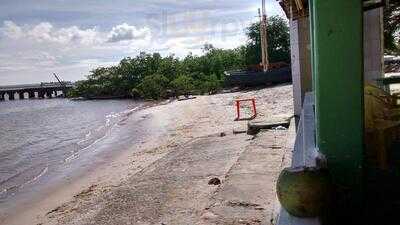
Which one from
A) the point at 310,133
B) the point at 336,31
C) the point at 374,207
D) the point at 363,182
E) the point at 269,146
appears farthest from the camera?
the point at 269,146

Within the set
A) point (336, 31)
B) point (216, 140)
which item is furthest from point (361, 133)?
point (216, 140)

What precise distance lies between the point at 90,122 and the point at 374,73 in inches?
1227

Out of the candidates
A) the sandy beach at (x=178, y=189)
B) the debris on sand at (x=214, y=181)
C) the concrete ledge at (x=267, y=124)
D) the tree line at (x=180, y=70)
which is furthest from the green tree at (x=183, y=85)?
the debris on sand at (x=214, y=181)

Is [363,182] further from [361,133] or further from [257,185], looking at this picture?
[257,185]

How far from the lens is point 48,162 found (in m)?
19.8

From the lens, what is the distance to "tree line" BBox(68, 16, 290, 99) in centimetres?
4428

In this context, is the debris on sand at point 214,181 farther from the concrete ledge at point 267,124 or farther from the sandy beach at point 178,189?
→ the concrete ledge at point 267,124

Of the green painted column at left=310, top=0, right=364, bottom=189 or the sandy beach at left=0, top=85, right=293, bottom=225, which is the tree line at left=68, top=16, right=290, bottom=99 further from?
the green painted column at left=310, top=0, right=364, bottom=189

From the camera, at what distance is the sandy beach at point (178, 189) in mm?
7262

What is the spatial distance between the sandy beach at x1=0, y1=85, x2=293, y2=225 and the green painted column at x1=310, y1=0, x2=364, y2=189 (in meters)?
3.01

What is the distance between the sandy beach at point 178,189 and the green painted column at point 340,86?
9.88 feet

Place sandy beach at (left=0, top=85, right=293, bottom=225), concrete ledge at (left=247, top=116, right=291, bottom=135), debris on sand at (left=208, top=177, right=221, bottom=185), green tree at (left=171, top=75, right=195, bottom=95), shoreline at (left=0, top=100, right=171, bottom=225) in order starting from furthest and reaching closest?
green tree at (left=171, top=75, right=195, bottom=95), concrete ledge at (left=247, top=116, right=291, bottom=135), shoreline at (left=0, top=100, right=171, bottom=225), debris on sand at (left=208, top=177, right=221, bottom=185), sandy beach at (left=0, top=85, right=293, bottom=225)

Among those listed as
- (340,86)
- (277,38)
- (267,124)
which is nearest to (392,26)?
(267,124)

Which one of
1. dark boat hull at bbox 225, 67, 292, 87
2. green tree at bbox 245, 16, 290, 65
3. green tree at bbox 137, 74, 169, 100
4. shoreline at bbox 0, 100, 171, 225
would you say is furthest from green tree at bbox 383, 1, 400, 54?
green tree at bbox 137, 74, 169, 100
